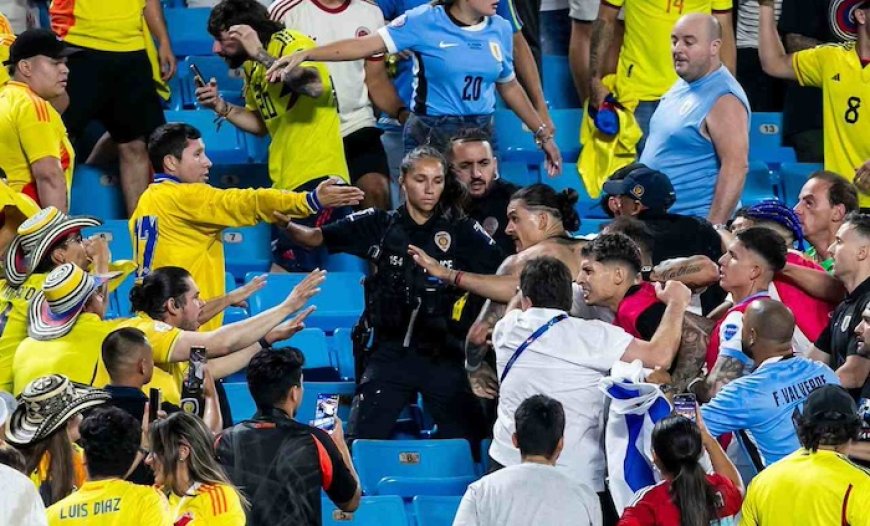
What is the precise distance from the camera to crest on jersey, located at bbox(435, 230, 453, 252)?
8.78m

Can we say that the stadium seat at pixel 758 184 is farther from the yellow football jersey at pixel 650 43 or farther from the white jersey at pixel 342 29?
the white jersey at pixel 342 29

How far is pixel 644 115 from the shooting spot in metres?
11.0

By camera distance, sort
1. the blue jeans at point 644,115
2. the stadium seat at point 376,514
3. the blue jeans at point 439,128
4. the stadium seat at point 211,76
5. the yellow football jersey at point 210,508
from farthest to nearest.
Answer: the stadium seat at point 211,76 → the blue jeans at point 644,115 → the blue jeans at point 439,128 → the stadium seat at point 376,514 → the yellow football jersey at point 210,508

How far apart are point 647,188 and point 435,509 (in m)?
1.74

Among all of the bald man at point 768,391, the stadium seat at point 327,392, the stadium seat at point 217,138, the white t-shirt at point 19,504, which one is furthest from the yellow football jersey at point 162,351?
the stadium seat at point 217,138

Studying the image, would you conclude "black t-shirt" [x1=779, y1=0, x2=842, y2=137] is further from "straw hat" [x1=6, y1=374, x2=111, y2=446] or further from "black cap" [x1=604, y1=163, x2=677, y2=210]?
"straw hat" [x1=6, y1=374, x2=111, y2=446]

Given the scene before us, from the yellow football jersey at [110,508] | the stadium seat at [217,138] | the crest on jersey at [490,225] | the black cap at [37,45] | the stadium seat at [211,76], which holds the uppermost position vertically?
the black cap at [37,45]

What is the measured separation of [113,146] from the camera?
10609 mm

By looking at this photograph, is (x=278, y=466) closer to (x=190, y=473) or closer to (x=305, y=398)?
(x=190, y=473)

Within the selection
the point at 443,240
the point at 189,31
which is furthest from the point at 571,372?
the point at 189,31

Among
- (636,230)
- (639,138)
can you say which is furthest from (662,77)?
(636,230)

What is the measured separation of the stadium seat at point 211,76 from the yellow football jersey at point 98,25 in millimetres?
967

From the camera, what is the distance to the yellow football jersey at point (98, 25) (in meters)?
10.5

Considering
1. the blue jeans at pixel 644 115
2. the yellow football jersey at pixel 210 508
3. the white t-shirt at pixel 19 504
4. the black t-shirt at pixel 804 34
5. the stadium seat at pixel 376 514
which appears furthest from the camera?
the black t-shirt at pixel 804 34
